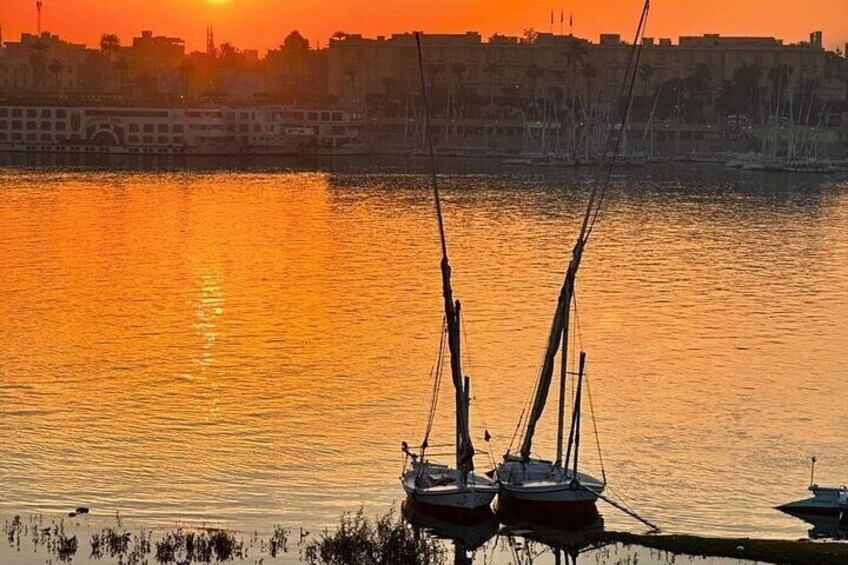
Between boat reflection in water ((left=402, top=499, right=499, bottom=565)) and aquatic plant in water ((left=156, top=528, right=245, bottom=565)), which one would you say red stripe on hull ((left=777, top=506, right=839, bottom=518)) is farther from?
aquatic plant in water ((left=156, top=528, right=245, bottom=565))

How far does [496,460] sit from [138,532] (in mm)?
8058

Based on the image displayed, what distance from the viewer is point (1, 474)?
33.3 meters

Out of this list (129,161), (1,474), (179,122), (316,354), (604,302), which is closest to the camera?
(1,474)

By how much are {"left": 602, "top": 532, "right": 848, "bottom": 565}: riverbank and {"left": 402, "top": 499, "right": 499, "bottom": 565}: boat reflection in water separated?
1.95m

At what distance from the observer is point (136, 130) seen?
7648 inches

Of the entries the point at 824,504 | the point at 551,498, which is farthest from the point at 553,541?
the point at 824,504

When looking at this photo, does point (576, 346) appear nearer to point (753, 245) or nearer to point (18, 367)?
point (18, 367)

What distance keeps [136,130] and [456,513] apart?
169 m

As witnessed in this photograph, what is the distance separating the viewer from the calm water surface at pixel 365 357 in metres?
33.2

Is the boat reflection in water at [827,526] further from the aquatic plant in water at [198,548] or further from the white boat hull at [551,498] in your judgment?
the aquatic plant in water at [198,548]

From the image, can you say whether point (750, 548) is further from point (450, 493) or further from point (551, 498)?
point (450, 493)

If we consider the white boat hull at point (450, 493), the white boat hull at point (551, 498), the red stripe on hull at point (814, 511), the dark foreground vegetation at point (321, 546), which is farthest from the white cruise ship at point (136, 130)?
the dark foreground vegetation at point (321, 546)

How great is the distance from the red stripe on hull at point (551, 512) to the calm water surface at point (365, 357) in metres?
0.92

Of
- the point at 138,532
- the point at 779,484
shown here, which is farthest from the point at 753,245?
the point at 138,532
